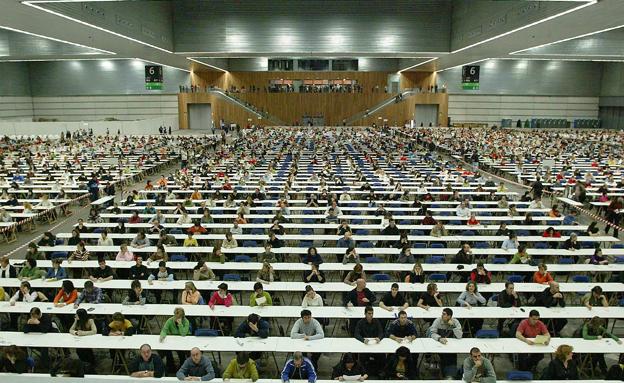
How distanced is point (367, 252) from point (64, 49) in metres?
38.6

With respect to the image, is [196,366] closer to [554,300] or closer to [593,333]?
[593,333]

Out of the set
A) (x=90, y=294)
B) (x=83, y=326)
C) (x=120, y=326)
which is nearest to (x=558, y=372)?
(x=120, y=326)

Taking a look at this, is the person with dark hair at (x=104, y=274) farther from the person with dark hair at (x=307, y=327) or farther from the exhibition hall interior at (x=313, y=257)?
the person with dark hair at (x=307, y=327)

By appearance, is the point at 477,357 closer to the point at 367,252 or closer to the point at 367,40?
the point at 367,252

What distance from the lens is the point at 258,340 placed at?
6.98 metres

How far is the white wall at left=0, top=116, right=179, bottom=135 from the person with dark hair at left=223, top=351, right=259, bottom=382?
42287 millimetres

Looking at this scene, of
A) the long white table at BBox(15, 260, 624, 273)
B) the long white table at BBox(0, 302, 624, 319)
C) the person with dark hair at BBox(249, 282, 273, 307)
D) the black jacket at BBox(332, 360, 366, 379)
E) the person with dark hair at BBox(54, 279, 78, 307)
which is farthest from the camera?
the long white table at BBox(15, 260, 624, 273)

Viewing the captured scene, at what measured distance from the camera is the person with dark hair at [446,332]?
7.08 metres

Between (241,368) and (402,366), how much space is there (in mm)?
2217

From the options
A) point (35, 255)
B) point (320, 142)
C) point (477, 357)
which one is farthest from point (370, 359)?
point (320, 142)

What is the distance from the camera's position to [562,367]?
6.32m

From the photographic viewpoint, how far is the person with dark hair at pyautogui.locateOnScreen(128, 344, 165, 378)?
6480mm

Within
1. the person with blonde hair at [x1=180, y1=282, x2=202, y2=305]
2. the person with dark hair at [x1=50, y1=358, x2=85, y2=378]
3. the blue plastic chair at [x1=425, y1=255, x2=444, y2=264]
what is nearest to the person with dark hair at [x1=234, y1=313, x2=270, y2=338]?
the person with blonde hair at [x1=180, y1=282, x2=202, y2=305]

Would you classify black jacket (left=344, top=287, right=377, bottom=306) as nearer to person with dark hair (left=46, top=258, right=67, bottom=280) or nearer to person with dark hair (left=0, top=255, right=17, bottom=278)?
person with dark hair (left=46, top=258, right=67, bottom=280)
